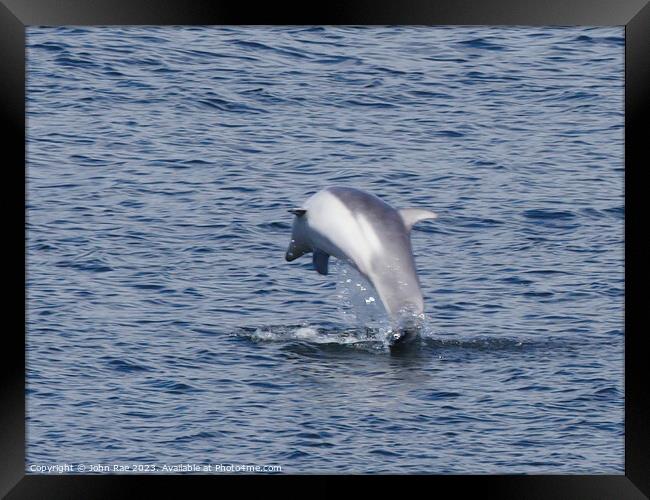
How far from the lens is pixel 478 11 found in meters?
13.0

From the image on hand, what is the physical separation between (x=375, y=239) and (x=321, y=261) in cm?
137

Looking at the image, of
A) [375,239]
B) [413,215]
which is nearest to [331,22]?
[413,215]

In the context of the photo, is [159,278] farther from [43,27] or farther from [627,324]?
[627,324]

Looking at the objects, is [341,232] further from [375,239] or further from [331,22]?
[331,22]

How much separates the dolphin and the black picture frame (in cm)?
374

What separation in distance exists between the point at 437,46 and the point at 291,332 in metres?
7.75

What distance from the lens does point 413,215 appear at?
55.1ft

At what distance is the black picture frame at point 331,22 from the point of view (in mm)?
12938

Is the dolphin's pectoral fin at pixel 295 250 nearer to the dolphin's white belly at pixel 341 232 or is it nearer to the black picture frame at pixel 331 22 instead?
the dolphin's white belly at pixel 341 232

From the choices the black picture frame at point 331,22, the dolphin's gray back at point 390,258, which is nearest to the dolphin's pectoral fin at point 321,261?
the dolphin's gray back at point 390,258

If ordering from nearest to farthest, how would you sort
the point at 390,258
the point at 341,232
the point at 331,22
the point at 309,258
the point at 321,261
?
1. the point at 331,22
2. the point at 390,258
3. the point at 341,232
4. the point at 321,261
5. the point at 309,258

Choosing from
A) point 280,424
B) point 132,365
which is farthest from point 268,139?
point 280,424

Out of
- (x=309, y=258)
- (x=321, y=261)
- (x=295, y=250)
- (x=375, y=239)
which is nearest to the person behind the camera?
(x=375, y=239)

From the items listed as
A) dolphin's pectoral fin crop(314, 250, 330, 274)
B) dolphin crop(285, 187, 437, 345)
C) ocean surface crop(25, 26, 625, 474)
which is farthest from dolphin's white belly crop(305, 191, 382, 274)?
ocean surface crop(25, 26, 625, 474)
